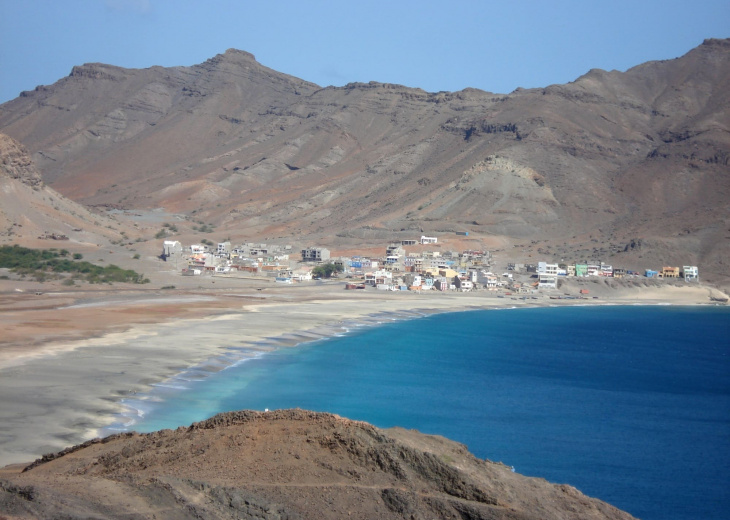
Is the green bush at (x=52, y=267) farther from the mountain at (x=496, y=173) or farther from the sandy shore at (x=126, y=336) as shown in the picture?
the mountain at (x=496, y=173)

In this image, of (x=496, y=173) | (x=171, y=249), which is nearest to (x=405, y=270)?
(x=171, y=249)

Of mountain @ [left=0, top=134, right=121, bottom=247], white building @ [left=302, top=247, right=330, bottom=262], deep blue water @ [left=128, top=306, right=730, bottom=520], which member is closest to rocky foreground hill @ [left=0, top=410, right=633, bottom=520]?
deep blue water @ [left=128, top=306, right=730, bottom=520]

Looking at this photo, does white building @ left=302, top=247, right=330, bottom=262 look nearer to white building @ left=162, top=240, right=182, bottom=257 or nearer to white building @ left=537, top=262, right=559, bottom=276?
white building @ left=162, top=240, right=182, bottom=257

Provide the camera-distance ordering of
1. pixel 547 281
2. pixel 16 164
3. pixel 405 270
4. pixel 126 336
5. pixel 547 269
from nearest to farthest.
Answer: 1. pixel 126 336
2. pixel 547 281
3. pixel 547 269
4. pixel 405 270
5. pixel 16 164

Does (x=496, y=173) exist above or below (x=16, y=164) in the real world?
above

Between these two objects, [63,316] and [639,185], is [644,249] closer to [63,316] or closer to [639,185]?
[639,185]

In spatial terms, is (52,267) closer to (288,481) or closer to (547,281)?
(547,281)
